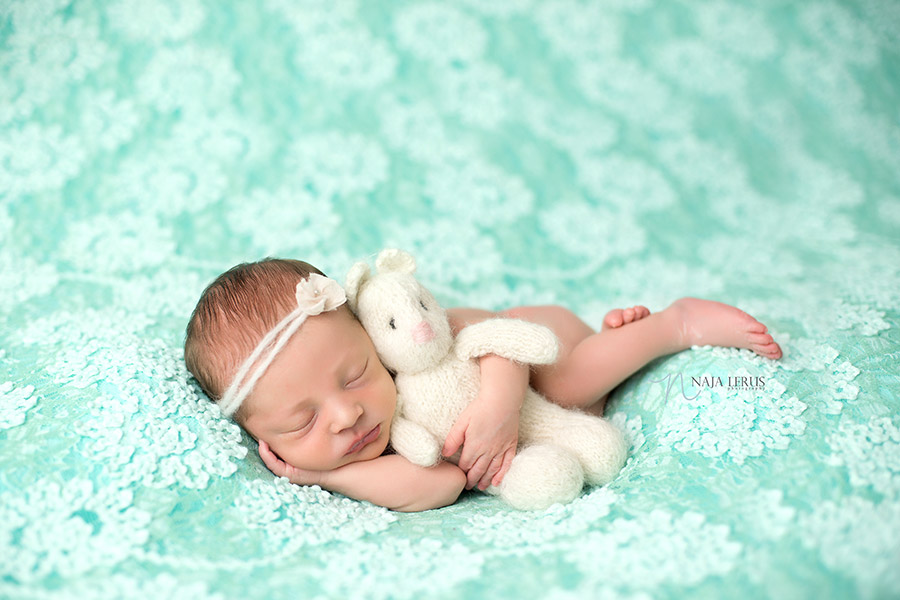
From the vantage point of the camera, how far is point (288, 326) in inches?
54.1

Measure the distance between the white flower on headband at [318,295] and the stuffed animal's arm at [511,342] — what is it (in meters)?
0.27

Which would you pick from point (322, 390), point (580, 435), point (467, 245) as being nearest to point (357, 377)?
point (322, 390)

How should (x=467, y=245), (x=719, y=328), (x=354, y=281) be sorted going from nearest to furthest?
(x=354, y=281)
(x=719, y=328)
(x=467, y=245)

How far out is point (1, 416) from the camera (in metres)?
Result: 1.41

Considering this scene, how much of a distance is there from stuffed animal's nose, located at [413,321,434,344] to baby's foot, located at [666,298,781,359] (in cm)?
59

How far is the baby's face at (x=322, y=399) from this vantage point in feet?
4.49

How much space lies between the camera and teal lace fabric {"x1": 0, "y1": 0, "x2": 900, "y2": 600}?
119 cm

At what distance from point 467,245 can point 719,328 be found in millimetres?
880

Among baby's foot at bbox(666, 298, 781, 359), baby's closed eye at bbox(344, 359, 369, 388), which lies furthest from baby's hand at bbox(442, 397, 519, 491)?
baby's foot at bbox(666, 298, 781, 359)

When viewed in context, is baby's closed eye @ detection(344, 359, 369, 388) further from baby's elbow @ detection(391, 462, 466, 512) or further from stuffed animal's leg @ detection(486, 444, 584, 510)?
stuffed animal's leg @ detection(486, 444, 584, 510)

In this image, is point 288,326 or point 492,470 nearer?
point 288,326

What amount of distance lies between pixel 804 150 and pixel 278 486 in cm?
227

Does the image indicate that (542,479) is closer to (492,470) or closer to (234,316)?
(492,470)

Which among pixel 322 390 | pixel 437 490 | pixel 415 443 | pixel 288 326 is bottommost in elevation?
pixel 437 490
